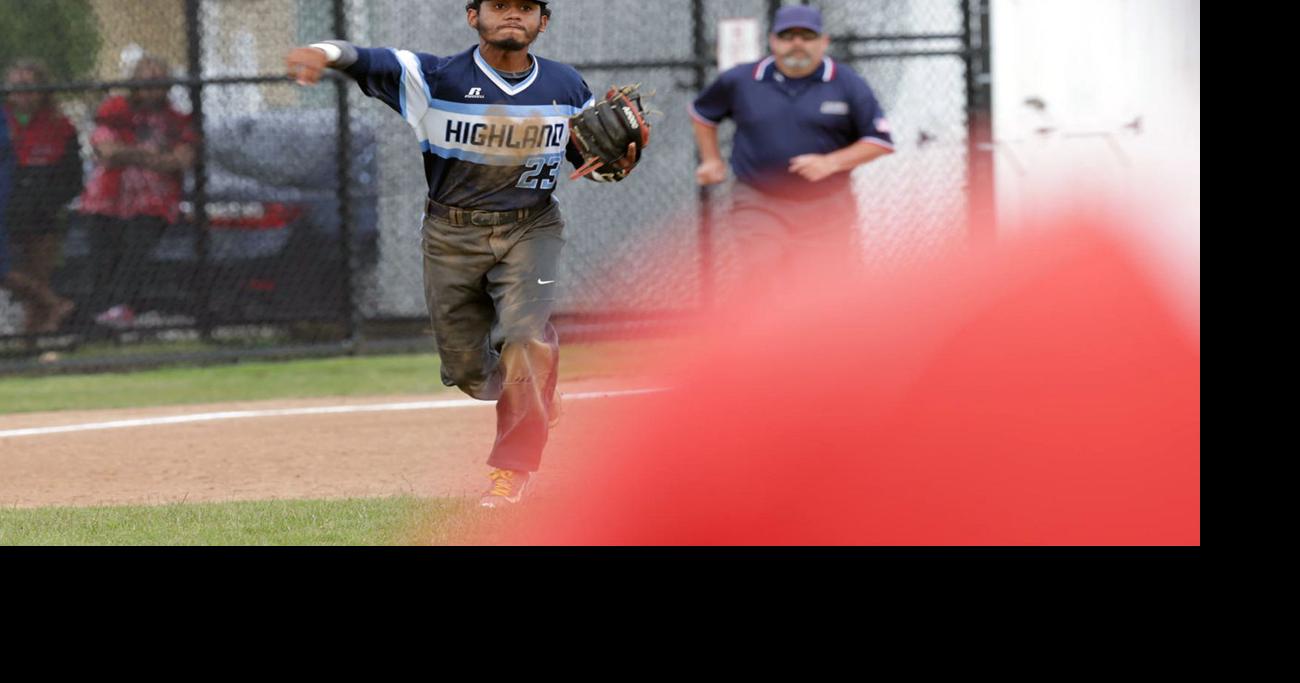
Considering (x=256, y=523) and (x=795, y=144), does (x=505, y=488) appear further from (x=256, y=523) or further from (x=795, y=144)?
(x=795, y=144)

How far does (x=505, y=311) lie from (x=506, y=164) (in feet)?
1.91

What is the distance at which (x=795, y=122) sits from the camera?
965 centimetres

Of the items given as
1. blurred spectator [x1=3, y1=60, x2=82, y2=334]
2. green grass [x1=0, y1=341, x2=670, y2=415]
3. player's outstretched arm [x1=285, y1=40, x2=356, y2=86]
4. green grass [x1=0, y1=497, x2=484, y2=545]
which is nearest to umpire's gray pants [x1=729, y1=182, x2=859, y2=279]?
green grass [x1=0, y1=341, x2=670, y2=415]

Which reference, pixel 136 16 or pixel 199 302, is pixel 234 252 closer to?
pixel 199 302

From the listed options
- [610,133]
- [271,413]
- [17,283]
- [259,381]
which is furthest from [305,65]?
[17,283]

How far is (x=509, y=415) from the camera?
7.07 m

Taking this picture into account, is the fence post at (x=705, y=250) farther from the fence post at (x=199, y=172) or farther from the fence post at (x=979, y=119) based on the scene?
the fence post at (x=199, y=172)

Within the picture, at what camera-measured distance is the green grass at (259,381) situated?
11.5 m

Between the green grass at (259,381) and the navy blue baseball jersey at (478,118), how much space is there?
15.4ft

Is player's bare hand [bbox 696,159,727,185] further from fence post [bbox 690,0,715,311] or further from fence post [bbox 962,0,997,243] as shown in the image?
fence post [bbox 962,0,997,243]

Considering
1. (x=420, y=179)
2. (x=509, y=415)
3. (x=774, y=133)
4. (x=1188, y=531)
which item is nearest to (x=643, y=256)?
(x=420, y=179)

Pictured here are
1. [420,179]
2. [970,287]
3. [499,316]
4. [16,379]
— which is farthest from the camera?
[420,179]

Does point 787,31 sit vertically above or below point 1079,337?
above

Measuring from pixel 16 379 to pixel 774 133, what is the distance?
626 centimetres
